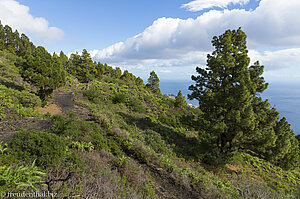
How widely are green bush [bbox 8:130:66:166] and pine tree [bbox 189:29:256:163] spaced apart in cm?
960

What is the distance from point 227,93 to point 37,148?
1154 cm

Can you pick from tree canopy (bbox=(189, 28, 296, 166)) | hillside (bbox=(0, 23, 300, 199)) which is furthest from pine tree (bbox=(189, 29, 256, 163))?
hillside (bbox=(0, 23, 300, 199))

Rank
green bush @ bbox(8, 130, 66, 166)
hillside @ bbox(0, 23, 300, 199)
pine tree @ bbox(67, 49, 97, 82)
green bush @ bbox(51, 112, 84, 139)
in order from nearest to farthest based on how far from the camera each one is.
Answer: hillside @ bbox(0, 23, 300, 199) < green bush @ bbox(8, 130, 66, 166) < green bush @ bbox(51, 112, 84, 139) < pine tree @ bbox(67, 49, 97, 82)

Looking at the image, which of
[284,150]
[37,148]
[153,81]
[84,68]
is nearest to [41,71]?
[37,148]

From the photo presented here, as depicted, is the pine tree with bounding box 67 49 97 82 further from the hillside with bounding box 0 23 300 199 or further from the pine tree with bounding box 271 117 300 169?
the pine tree with bounding box 271 117 300 169

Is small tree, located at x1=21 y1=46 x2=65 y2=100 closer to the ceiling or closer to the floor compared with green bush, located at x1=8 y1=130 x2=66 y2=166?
closer to the ceiling

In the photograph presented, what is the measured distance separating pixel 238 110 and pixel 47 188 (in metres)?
11.1

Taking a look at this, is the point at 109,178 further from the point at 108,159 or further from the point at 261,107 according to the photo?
the point at 261,107

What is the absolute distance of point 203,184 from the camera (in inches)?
259

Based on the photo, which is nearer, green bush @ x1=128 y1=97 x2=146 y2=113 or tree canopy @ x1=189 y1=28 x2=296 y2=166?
tree canopy @ x1=189 y1=28 x2=296 y2=166

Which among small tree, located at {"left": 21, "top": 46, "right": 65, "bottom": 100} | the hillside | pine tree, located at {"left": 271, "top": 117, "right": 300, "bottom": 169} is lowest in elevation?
pine tree, located at {"left": 271, "top": 117, "right": 300, "bottom": 169}

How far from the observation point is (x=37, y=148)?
4551 millimetres

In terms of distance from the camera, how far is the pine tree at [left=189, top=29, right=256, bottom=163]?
9.75m

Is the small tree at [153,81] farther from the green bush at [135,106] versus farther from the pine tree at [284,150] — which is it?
the pine tree at [284,150]
